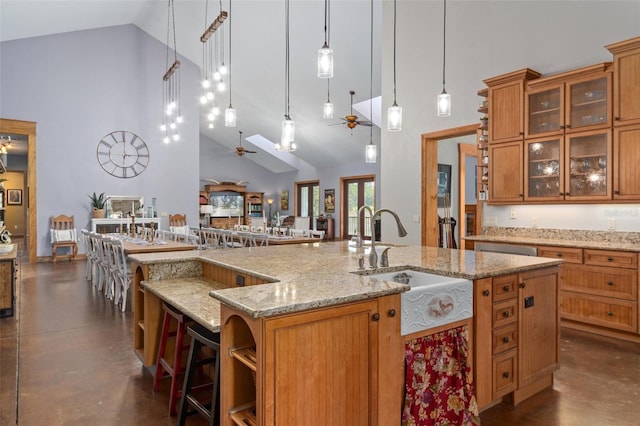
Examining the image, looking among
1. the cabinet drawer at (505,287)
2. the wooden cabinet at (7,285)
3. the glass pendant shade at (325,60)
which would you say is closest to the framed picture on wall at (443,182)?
the glass pendant shade at (325,60)

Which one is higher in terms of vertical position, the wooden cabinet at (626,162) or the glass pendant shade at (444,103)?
the glass pendant shade at (444,103)

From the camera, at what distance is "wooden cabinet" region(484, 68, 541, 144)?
4539 millimetres

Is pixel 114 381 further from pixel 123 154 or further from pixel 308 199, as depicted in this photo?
pixel 308 199

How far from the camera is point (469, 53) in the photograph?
524 centimetres

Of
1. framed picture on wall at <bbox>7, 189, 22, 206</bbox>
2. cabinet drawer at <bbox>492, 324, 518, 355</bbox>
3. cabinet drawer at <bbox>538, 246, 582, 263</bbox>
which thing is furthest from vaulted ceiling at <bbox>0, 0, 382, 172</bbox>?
framed picture on wall at <bbox>7, 189, 22, 206</bbox>

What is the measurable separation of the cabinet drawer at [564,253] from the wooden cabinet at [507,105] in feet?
4.22

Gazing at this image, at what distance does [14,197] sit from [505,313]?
54.0 ft

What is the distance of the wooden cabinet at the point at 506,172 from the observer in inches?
182

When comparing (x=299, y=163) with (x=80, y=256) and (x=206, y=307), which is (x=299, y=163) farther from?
(x=206, y=307)

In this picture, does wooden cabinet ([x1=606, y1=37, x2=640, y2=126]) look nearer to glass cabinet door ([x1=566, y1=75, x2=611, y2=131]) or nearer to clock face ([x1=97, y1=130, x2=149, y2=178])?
glass cabinet door ([x1=566, y1=75, x2=611, y2=131])

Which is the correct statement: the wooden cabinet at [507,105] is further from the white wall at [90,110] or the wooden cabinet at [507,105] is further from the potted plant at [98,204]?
the potted plant at [98,204]

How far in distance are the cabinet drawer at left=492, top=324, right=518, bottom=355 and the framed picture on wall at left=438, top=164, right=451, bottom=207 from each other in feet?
15.4

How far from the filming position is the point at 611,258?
144 inches

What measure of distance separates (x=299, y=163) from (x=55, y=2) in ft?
30.8
